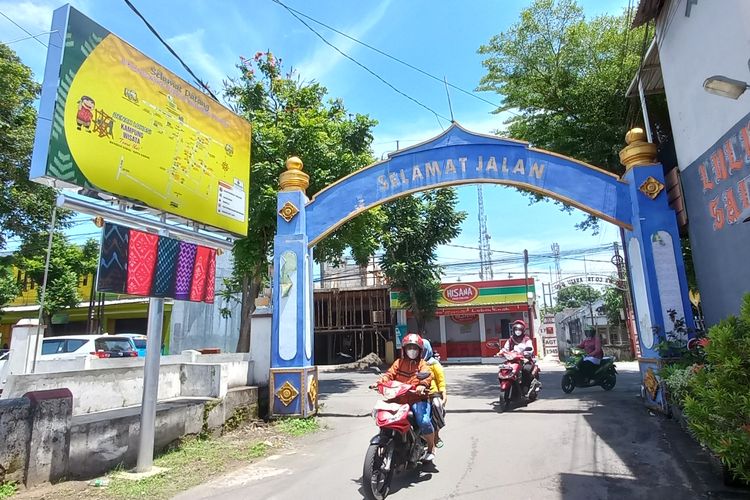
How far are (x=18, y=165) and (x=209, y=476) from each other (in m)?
11.1

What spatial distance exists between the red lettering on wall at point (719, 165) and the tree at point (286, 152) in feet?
25.1

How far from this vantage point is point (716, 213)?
6.77 metres

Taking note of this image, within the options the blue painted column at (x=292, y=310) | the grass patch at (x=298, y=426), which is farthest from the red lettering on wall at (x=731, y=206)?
the grass patch at (x=298, y=426)

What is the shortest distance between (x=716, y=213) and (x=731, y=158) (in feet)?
2.99

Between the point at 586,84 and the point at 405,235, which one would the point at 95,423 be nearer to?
the point at 586,84

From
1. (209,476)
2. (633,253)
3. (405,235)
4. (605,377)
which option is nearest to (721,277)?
(633,253)

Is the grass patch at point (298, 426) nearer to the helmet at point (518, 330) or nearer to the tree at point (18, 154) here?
the helmet at point (518, 330)

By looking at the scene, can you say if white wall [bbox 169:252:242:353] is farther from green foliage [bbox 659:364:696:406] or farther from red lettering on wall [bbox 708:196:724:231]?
red lettering on wall [bbox 708:196:724:231]

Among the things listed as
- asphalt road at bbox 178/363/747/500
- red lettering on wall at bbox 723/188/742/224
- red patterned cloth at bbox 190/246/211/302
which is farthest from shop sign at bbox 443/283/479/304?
red patterned cloth at bbox 190/246/211/302

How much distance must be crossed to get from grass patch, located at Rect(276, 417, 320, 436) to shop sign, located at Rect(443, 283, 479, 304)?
1747 cm

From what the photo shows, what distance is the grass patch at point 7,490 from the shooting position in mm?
4367

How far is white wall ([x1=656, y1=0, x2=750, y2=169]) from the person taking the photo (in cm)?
574

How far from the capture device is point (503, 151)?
30.3 ft

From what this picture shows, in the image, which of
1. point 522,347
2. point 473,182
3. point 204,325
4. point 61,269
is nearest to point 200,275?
point 473,182
